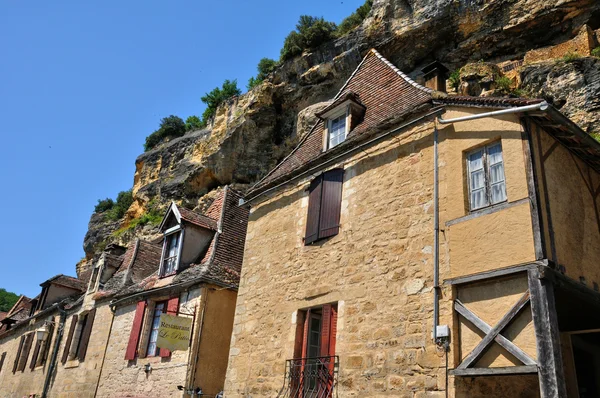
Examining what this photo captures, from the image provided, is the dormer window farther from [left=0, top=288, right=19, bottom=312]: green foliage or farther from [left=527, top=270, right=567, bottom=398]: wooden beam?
[left=0, top=288, right=19, bottom=312]: green foliage

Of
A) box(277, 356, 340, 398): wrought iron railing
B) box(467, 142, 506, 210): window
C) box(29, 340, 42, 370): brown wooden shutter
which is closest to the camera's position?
box(467, 142, 506, 210): window

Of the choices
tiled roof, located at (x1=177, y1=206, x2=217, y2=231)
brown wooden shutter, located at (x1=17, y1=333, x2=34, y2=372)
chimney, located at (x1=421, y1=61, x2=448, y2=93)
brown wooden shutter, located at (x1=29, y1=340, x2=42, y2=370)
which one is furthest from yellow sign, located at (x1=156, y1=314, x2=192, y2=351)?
brown wooden shutter, located at (x1=17, y1=333, x2=34, y2=372)

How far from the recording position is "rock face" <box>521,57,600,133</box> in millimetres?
18047

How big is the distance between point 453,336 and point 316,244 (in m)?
3.53

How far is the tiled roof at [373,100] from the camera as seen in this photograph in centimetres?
915

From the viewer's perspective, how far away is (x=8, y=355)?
885 inches

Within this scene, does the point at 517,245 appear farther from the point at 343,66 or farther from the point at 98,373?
the point at 343,66

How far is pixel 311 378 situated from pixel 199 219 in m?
6.92

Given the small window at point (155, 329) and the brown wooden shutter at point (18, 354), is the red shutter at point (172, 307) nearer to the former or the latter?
the small window at point (155, 329)

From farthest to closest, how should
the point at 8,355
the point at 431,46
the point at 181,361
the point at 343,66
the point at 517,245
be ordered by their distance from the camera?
the point at 343,66 < the point at 431,46 < the point at 8,355 < the point at 181,361 < the point at 517,245

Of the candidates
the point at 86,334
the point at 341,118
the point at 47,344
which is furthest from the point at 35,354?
the point at 341,118

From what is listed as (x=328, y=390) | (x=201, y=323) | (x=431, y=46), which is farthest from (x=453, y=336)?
(x=431, y=46)

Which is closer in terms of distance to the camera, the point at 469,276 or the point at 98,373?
the point at 469,276

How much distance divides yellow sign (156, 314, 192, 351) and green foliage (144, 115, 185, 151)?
94.6 ft
